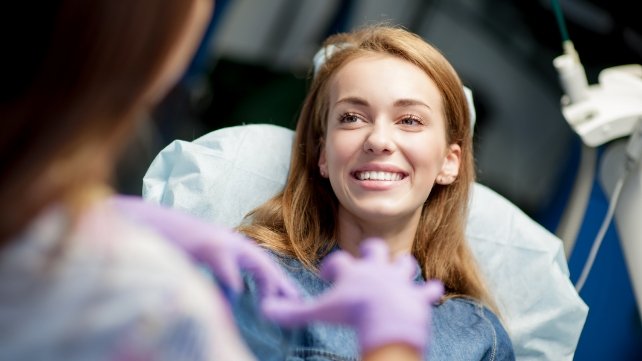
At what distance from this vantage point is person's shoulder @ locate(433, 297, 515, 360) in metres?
1.34

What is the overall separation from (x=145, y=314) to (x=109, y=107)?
0.16 m

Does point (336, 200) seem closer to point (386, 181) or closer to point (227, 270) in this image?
point (386, 181)

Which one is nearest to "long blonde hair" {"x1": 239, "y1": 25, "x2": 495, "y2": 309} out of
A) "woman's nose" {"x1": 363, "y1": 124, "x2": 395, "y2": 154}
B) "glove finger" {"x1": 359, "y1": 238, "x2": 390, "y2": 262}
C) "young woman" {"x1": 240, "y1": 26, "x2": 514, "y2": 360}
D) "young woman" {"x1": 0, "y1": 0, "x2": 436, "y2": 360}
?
"young woman" {"x1": 240, "y1": 26, "x2": 514, "y2": 360}

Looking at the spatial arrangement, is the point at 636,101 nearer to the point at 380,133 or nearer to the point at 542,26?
the point at 380,133

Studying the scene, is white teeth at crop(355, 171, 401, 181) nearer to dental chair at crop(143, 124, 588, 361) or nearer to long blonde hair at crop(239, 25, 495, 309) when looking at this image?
long blonde hair at crop(239, 25, 495, 309)

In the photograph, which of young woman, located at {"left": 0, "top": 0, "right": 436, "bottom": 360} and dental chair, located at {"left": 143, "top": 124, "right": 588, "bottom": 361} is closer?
young woman, located at {"left": 0, "top": 0, "right": 436, "bottom": 360}

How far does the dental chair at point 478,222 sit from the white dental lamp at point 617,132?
5.0 inches

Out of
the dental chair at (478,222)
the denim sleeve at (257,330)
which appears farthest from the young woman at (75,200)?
the dental chair at (478,222)

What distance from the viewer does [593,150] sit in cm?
154

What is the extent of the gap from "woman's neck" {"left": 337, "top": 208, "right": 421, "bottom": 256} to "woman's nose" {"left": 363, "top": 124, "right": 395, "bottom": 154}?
0.41ft

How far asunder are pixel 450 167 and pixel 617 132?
279mm

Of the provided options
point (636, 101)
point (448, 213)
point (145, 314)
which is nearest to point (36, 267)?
point (145, 314)

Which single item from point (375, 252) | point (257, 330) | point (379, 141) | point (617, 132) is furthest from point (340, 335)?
point (617, 132)

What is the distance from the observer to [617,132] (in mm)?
1432
